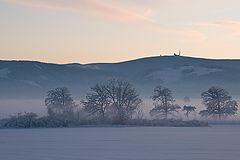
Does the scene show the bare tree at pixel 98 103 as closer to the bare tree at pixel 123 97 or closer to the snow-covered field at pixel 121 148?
the bare tree at pixel 123 97

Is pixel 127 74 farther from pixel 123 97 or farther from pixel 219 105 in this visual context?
pixel 123 97

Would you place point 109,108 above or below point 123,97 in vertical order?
below

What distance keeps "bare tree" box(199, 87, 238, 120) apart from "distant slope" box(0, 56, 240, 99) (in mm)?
81410

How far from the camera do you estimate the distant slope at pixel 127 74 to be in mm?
133000

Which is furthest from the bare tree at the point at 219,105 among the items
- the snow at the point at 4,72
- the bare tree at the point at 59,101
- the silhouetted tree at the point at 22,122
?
the snow at the point at 4,72

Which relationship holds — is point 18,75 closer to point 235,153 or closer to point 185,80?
point 185,80

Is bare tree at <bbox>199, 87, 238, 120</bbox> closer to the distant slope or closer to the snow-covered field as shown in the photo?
the snow-covered field

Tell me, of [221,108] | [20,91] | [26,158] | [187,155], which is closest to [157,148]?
[187,155]

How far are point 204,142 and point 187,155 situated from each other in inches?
168

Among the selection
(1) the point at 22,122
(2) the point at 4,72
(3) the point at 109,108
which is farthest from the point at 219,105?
(2) the point at 4,72

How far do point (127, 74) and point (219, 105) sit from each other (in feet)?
347

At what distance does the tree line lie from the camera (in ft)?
114

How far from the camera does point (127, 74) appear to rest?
14788cm

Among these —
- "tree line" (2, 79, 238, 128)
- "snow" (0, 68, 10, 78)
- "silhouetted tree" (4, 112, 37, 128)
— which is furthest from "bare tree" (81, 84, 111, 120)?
"snow" (0, 68, 10, 78)
